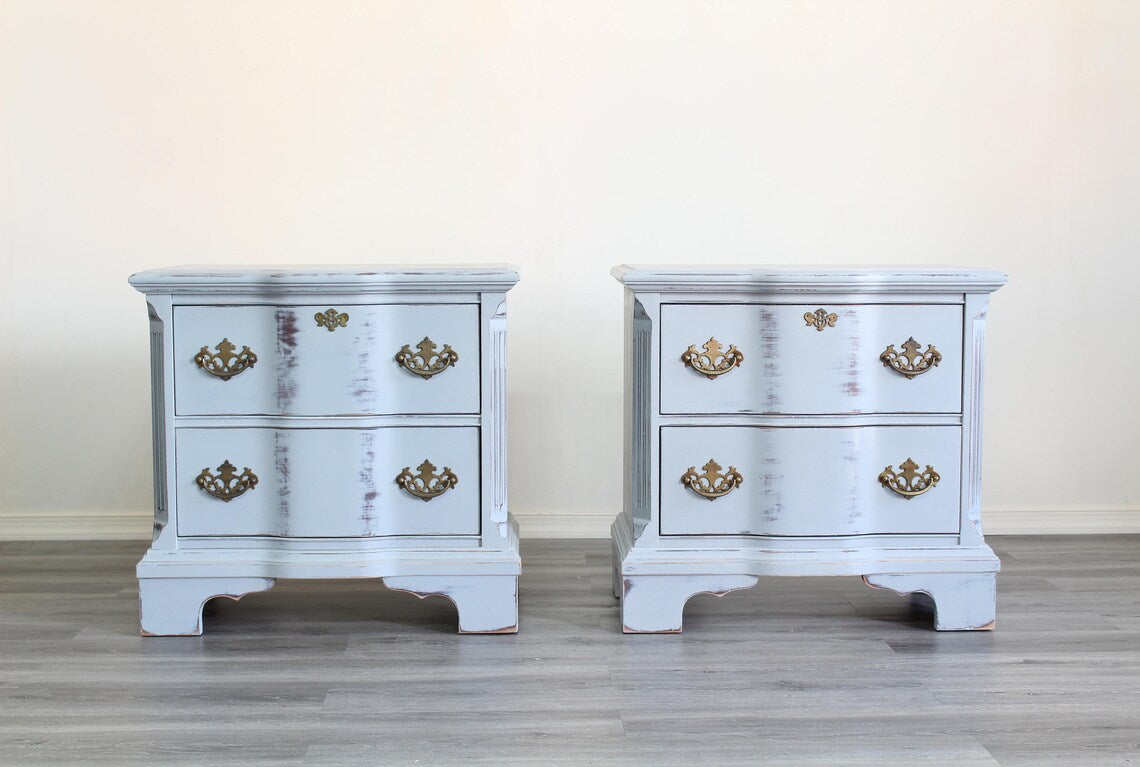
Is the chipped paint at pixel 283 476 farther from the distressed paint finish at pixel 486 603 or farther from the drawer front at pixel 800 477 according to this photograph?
the drawer front at pixel 800 477

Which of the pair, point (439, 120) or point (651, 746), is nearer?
point (651, 746)

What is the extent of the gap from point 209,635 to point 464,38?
1718mm

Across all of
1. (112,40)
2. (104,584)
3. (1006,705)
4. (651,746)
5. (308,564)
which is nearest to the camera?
(651,746)

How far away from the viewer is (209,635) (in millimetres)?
2318

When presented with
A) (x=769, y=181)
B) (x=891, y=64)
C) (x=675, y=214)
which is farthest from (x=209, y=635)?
(x=891, y=64)

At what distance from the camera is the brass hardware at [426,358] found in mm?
2256

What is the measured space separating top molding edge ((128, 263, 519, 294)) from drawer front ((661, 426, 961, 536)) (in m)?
0.51

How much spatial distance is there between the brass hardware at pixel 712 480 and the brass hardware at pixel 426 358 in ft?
1.77

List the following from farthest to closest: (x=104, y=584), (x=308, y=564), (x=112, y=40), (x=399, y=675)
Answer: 1. (x=112, y=40)
2. (x=104, y=584)
3. (x=308, y=564)
4. (x=399, y=675)

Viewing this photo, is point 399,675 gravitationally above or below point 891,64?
below

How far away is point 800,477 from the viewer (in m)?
2.29

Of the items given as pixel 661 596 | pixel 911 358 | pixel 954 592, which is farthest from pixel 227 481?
pixel 954 592

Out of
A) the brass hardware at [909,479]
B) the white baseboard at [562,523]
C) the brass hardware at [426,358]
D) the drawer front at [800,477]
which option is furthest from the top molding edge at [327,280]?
the white baseboard at [562,523]

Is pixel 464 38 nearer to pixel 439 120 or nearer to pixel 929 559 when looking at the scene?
pixel 439 120
